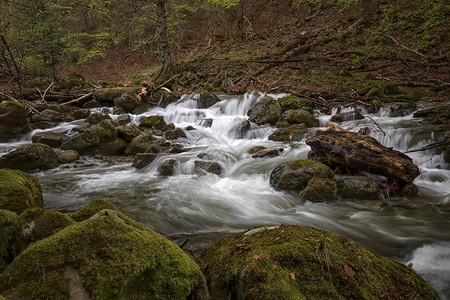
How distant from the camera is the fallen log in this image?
5988mm

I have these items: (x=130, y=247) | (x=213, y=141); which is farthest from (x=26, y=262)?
(x=213, y=141)

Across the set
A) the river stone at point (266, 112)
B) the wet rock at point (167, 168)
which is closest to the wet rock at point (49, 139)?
the wet rock at point (167, 168)

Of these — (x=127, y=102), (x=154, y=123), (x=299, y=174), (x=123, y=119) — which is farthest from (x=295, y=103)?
(x=127, y=102)

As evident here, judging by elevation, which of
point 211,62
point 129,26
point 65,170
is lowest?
point 65,170

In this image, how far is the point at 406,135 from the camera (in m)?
8.42

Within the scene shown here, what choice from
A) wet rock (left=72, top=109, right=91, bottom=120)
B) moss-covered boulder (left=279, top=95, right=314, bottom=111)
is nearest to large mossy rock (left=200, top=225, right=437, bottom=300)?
moss-covered boulder (left=279, top=95, right=314, bottom=111)

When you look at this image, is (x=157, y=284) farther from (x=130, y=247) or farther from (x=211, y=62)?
(x=211, y=62)

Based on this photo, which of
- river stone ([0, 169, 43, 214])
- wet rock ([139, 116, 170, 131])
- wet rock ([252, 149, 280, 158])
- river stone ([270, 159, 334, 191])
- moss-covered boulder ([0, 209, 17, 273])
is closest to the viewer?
moss-covered boulder ([0, 209, 17, 273])

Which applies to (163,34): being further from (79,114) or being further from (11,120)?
(11,120)

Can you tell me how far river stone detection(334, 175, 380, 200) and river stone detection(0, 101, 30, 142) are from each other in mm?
10866

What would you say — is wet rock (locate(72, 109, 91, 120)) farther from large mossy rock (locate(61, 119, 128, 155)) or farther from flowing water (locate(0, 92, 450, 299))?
large mossy rock (locate(61, 119, 128, 155))

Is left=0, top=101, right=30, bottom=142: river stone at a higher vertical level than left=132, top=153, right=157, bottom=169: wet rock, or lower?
higher

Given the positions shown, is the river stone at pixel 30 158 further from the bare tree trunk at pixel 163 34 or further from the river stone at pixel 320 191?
the bare tree trunk at pixel 163 34

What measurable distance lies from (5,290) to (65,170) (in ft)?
23.7
